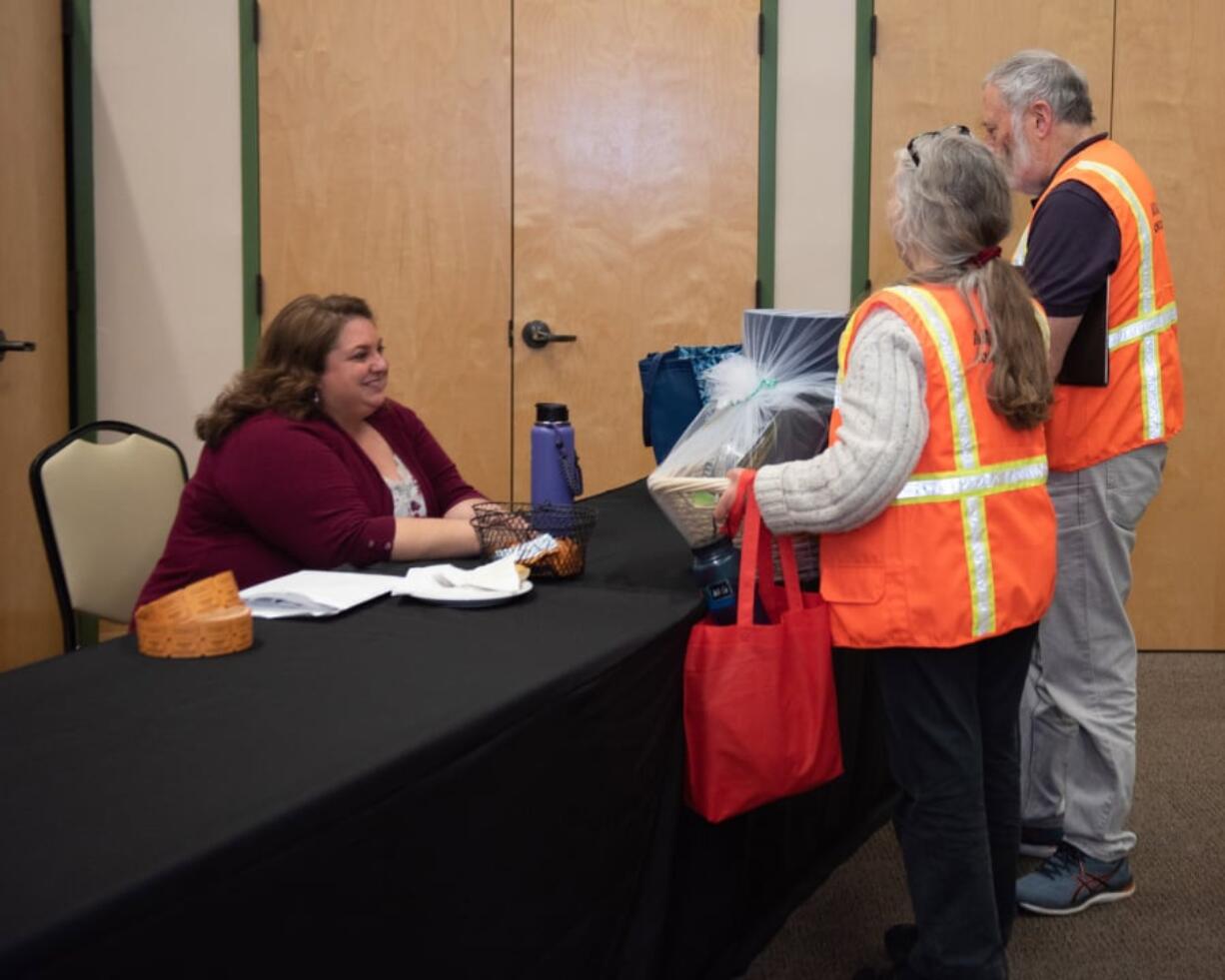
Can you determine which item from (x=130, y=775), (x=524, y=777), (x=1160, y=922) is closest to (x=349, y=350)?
(x=524, y=777)

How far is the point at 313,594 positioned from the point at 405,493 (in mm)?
799

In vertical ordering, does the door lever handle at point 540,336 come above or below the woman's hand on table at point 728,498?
above

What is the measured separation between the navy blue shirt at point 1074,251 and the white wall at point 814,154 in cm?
217

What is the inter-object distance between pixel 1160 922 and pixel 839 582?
1097mm

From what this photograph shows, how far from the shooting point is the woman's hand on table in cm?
196

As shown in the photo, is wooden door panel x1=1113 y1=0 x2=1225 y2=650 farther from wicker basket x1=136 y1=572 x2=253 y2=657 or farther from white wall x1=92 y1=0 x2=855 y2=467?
wicker basket x1=136 y1=572 x2=253 y2=657

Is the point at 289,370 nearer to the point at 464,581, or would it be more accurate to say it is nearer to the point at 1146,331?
the point at 464,581

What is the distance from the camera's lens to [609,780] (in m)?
1.73

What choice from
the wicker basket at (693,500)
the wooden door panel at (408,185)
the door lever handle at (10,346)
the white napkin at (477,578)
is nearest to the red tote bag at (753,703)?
the wicker basket at (693,500)

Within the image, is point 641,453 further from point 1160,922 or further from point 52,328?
point 1160,922

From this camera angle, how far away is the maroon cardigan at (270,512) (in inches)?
93.0

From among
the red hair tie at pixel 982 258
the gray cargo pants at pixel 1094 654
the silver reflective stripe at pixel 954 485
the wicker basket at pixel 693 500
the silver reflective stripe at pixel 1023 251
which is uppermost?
the silver reflective stripe at pixel 1023 251

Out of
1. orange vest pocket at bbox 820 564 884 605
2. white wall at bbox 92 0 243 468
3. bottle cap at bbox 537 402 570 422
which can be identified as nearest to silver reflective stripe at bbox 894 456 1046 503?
orange vest pocket at bbox 820 564 884 605

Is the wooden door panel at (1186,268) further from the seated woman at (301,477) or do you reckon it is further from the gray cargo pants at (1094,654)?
the seated woman at (301,477)
